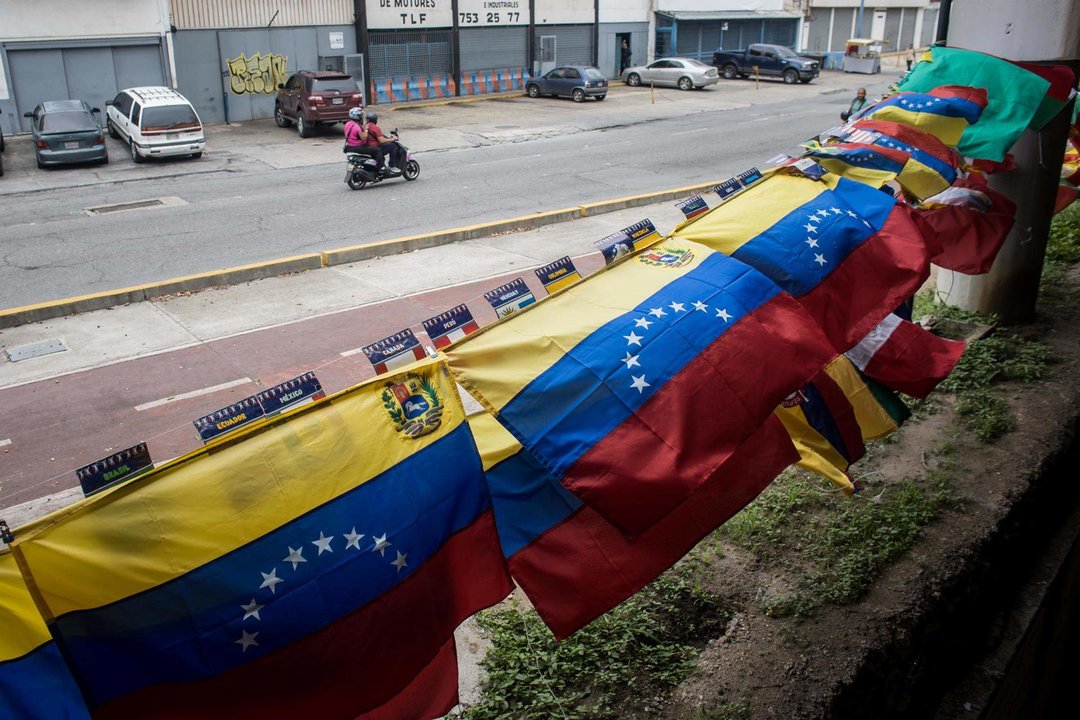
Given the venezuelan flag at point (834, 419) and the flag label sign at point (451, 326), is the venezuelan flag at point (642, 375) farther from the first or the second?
the venezuelan flag at point (834, 419)

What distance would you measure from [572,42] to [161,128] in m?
22.0

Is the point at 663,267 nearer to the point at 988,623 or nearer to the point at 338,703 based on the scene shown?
the point at 338,703

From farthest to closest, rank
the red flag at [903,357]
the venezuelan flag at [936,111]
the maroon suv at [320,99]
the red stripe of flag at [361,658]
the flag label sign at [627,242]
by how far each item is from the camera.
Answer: the maroon suv at [320,99] → the venezuelan flag at [936,111] → the red flag at [903,357] → the flag label sign at [627,242] → the red stripe of flag at [361,658]

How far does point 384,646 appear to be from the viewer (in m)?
3.72

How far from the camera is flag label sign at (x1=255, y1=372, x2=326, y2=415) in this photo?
367 cm

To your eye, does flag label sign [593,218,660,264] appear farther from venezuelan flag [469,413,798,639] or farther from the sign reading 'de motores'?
the sign reading 'de motores'

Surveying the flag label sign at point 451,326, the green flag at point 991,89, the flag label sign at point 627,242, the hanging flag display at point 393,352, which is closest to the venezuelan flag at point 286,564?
the hanging flag display at point 393,352

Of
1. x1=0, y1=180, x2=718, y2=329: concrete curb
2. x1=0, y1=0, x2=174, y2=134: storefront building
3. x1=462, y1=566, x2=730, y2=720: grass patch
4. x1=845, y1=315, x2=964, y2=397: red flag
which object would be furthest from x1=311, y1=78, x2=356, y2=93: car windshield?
x1=845, y1=315, x2=964, y2=397: red flag

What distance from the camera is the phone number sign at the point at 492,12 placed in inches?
1431

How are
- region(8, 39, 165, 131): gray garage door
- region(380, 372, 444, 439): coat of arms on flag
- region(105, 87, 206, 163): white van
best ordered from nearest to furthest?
1. region(380, 372, 444, 439): coat of arms on flag
2. region(105, 87, 206, 163): white van
3. region(8, 39, 165, 131): gray garage door

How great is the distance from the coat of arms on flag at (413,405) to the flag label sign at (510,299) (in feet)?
2.25

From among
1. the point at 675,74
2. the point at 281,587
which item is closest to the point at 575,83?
the point at 675,74

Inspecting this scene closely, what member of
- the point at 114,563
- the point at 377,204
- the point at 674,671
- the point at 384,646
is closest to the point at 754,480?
the point at 674,671

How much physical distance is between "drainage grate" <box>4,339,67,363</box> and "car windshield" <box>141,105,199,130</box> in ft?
43.0
